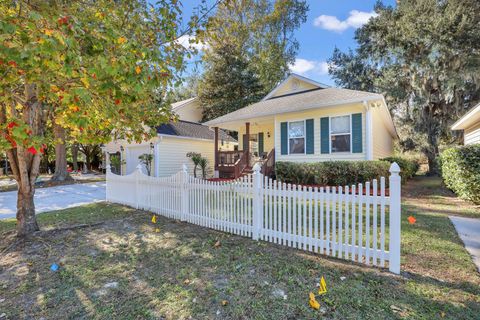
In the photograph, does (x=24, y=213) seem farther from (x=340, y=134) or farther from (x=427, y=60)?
(x=427, y=60)

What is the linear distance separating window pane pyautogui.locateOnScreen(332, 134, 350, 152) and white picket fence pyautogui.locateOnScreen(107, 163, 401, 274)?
5483 millimetres

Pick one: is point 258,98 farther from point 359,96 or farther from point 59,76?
point 59,76

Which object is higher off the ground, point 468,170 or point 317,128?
point 317,128

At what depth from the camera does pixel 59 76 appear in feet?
12.4

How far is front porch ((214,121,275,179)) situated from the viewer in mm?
11710

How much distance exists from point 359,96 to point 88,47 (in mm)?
9411

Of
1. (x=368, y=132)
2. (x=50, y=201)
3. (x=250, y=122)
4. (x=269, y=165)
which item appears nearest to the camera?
(x=50, y=201)

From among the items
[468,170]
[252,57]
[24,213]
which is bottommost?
[24,213]

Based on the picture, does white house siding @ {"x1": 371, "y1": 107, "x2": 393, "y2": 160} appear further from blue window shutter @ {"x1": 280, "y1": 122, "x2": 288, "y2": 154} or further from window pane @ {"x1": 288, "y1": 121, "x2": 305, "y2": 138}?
blue window shutter @ {"x1": 280, "y1": 122, "x2": 288, "y2": 154}

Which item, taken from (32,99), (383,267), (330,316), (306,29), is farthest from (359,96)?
(306,29)

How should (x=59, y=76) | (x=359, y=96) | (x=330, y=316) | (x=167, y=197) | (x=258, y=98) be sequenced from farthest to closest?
(x=258, y=98) < (x=359, y=96) < (x=167, y=197) < (x=59, y=76) < (x=330, y=316)

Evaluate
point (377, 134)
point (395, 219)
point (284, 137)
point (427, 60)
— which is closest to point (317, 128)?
point (284, 137)

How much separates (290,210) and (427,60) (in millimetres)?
17230

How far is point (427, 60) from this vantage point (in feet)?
51.2
